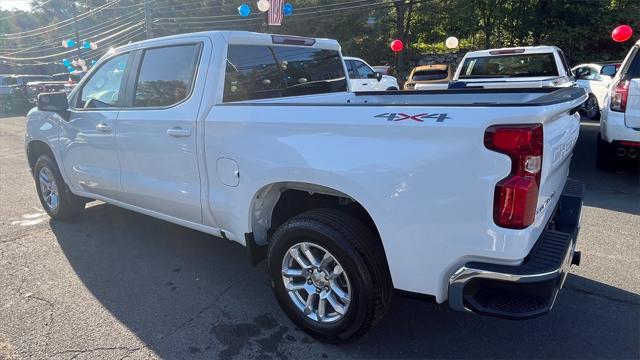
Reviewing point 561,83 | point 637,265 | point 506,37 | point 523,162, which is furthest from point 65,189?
point 506,37

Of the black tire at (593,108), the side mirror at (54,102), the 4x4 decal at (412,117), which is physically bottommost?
the black tire at (593,108)

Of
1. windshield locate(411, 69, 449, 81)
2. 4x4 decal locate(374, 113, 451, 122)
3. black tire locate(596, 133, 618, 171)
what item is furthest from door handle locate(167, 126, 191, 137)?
windshield locate(411, 69, 449, 81)

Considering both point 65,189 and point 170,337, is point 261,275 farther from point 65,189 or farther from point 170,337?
point 65,189

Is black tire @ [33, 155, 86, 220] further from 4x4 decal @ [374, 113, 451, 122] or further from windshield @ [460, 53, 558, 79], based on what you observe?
windshield @ [460, 53, 558, 79]

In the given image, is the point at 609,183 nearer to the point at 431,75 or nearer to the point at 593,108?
the point at 593,108

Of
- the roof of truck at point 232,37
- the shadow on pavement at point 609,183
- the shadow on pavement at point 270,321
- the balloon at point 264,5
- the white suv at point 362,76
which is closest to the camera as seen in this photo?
the shadow on pavement at point 270,321

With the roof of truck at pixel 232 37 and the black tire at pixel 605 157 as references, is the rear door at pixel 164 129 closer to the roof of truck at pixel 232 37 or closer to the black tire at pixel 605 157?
the roof of truck at pixel 232 37

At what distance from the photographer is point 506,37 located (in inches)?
899

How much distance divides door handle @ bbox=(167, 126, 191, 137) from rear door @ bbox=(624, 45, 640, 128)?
512 centimetres

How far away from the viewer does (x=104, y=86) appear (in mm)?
4266

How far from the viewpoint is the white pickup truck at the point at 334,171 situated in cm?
210

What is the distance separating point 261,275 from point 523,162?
243 cm

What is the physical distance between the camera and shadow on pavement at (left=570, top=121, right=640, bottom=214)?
532cm

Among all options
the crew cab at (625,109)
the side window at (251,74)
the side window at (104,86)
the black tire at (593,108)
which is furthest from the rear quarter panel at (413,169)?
the black tire at (593,108)
